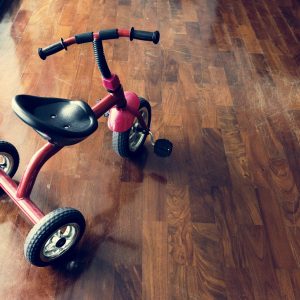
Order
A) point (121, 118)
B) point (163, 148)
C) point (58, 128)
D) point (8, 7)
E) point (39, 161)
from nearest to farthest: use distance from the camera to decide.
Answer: point (58, 128) < point (39, 161) < point (121, 118) < point (163, 148) < point (8, 7)

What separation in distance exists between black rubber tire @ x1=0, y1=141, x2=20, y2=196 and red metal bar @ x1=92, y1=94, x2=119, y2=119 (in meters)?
0.34

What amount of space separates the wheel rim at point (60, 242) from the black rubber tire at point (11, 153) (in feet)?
1.01

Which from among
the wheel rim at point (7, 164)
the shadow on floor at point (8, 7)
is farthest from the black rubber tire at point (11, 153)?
the shadow on floor at point (8, 7)

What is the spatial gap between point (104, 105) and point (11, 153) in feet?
1.24

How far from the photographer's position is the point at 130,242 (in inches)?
44.3

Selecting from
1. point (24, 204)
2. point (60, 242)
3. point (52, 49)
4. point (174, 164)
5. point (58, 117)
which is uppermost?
point (52, 49)

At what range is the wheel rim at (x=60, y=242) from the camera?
39.3 inches

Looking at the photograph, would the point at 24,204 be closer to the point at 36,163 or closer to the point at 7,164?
the point at 36,163

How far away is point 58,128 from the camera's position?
2.78 ft

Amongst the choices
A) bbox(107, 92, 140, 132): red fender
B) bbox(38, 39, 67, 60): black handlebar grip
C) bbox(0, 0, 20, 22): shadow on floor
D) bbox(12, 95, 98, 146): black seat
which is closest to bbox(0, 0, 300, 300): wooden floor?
bbox(0, 0, 20, 22): shadow on floor

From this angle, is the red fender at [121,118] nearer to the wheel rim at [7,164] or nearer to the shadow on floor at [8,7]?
the wheel rim at [7,164]

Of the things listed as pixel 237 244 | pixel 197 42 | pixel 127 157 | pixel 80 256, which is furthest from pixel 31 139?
pixel 197 42

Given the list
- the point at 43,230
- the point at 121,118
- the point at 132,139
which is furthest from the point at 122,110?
the point at 43,230

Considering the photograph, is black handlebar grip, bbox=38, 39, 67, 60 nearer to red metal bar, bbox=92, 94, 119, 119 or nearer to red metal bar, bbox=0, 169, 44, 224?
red metal bar, bbox=92, 94, 119, 119
